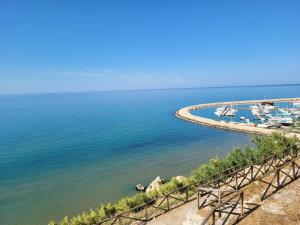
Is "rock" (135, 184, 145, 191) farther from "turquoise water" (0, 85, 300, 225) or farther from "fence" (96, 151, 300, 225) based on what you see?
"fence" (96, 151, 300, 225)

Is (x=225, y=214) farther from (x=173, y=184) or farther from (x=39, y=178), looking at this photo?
(x=39, y=178)

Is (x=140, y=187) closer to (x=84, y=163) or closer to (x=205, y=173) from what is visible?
(x=205, y=173)

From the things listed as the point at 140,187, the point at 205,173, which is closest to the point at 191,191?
the point at 205,173

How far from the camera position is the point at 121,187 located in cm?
3072

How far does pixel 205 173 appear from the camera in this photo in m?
23.5

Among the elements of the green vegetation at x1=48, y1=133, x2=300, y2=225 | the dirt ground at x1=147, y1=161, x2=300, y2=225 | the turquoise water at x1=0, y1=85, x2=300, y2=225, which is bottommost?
the turquoise water at x1=0, y1=85, x2=300, y2=225

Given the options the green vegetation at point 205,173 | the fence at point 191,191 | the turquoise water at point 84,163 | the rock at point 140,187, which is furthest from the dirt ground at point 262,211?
the turquoise water at point 84,163

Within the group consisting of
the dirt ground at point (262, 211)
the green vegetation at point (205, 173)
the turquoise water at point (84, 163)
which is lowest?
the turquoise water at point (84, 163)

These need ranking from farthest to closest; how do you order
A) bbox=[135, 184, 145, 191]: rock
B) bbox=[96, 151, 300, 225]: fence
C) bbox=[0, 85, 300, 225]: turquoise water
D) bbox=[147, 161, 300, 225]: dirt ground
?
bbox=[135, 184, 145, 191]: rock → bbox=[0, 85, 300, 225]: turquoise water → bbox=[96, 151, 300, 225]: fence → bbox=[147, 161, 300, 225]: dirt ground

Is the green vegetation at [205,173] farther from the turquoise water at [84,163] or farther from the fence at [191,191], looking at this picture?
the turquoise water at [84,163]

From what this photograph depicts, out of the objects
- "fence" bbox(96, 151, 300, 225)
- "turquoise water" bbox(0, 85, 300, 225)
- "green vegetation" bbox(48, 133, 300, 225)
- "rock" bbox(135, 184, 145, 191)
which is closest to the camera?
"fence" bbox(96, 151, 300, 225)

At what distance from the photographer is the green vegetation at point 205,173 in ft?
63.2

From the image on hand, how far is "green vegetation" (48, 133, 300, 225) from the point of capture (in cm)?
1925

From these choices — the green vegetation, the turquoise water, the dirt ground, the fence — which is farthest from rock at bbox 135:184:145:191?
the dirt ground
